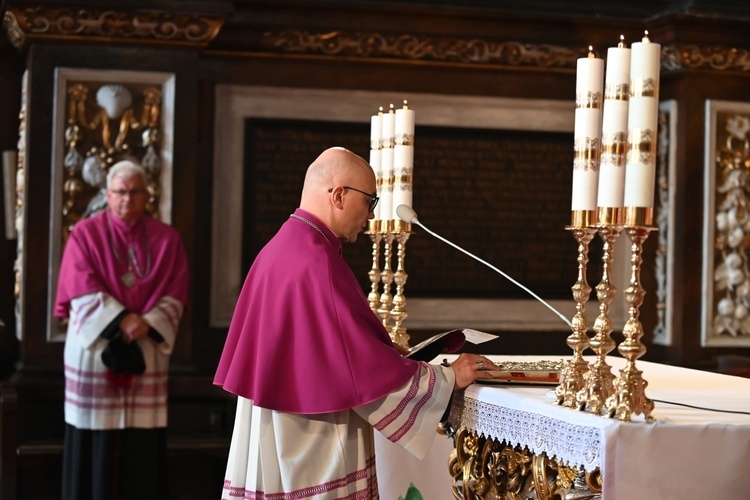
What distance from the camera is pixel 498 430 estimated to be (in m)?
3.79

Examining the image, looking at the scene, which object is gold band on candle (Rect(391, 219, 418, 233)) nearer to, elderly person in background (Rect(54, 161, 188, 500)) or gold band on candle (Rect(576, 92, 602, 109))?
gold band on candle (Rect(576, 92, 602, 109))

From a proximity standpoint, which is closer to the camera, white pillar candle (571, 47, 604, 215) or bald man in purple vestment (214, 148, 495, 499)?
white pillar candle (571, 47, 604, 215)

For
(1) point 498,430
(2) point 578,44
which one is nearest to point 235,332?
(1) point 498,430

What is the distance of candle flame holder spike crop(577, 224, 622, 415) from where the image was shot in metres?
3.37

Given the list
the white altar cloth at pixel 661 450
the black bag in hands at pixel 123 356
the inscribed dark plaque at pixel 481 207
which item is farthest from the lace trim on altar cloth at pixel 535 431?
the inscribed dark plaque at pixel 481 207

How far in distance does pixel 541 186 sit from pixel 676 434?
562 cm

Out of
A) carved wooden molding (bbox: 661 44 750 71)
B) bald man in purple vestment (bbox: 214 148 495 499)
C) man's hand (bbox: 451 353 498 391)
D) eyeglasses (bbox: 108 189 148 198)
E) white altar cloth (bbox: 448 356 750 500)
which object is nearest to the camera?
white altar cloth (bbox: 448 356 750 500)

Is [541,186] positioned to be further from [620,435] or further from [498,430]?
[620,435]

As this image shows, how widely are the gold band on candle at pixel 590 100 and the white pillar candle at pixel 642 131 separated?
0.19 meters

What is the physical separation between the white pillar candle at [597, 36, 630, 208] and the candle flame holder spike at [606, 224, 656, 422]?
115 millimetres

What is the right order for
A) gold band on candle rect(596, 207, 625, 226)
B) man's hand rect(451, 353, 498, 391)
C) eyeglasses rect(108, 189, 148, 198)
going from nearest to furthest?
1. gold band on candle rect(596, 207, 625, 226)
2. man's hand rect(451, 353, 498, 391)
3. eyeglasses rect(108, 189, 148, 198)

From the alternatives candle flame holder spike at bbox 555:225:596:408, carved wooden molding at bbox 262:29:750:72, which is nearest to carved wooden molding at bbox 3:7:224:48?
carved wooden molding at bbox 262:29:750:72

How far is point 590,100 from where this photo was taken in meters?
3.53

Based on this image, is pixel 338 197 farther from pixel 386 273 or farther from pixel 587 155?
pixel 386 273
